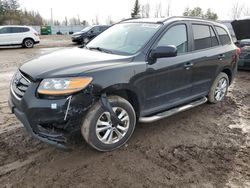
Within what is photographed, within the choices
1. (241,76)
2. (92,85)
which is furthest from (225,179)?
(241,76)

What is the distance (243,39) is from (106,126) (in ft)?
26.8

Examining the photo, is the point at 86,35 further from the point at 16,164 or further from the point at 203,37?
the point at 16,164

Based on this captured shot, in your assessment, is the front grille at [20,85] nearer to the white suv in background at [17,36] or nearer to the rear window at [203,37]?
the rear window at [203,37]

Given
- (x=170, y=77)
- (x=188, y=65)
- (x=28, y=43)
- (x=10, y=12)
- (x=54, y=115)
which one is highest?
(x=10, y=12)

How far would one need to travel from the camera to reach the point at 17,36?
58.6 ft

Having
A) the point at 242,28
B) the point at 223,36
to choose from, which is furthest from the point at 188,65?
the point at 242,28

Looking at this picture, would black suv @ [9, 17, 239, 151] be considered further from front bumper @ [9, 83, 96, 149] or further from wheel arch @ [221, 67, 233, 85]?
wheel arch @ [221, 67, 233, 85]

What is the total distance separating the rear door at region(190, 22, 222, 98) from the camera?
4.54 meters

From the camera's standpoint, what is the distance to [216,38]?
516 cm

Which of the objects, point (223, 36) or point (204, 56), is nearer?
point (204, 56)

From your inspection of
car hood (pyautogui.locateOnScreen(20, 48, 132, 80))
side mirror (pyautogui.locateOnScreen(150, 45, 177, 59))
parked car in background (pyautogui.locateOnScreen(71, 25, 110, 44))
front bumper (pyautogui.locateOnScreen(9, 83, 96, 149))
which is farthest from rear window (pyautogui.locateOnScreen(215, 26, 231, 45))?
parked car in background (pyautogui.locateOnScreen(71, 25, 110, 44))

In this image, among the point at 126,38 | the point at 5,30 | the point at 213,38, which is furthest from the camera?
the point at 5,30

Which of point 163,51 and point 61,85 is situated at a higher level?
point 163,51

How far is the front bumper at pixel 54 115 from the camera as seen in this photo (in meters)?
2.98
